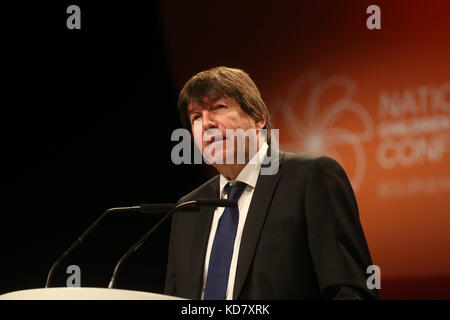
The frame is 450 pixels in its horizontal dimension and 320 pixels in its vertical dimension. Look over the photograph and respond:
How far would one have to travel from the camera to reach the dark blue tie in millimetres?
2016

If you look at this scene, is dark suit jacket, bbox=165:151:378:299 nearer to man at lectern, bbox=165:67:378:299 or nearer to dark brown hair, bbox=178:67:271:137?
man at lectern, bbox=165:67:378:299

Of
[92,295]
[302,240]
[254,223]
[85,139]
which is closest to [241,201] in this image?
[254,223]

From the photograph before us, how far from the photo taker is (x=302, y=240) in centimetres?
194

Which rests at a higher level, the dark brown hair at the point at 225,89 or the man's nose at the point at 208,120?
the dark brown hair at the point at 225,89

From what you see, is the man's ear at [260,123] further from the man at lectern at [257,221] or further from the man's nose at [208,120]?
the man's nose at [208,120]

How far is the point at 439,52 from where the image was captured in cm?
284

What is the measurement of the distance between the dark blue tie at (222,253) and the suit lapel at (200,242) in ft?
0.18

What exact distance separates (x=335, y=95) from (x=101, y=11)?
1710mm

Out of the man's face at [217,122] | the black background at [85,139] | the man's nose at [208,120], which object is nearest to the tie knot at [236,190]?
the man's face at [217,122]

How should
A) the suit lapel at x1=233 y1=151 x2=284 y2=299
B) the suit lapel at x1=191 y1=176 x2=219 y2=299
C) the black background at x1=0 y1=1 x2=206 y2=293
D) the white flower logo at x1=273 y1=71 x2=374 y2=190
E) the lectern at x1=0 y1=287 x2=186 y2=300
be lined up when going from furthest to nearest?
the black background at x1=0 y1=1 x2=206 y2=293, the white flower logo at x1=273 y1=71 x2=374 y2=190, the suit lapel at x1=191 y1=176 x2=219 y2=299, the suit lapel at x1=233 y1=151 x2=284 y2=299, the lectern at x1=0 y1=287 x2=186 y2=300

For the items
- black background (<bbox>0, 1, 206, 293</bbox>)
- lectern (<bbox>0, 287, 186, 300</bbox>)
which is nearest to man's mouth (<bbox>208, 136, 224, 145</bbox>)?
lectern (<bbox>0, 287, 186, 300</bbox>)

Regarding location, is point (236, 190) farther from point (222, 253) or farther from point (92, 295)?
point (92, 295)

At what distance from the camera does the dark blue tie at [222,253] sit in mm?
2016
